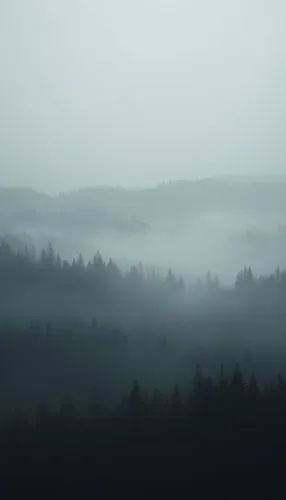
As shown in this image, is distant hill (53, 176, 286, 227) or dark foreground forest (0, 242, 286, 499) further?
distant hill (53, 176, 286, 227)

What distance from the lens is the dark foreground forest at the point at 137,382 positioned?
1420 cm

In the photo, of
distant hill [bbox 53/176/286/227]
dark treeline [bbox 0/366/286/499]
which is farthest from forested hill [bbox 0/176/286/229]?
dark treeline [bbox 0/366/286/499]

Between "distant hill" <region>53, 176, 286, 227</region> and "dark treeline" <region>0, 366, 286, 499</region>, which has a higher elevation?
"distant hill" <region>53, 176, 286, 227</region>

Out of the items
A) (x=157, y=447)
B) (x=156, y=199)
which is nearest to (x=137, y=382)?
(x=157, y=447)

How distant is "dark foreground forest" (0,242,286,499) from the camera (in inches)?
559

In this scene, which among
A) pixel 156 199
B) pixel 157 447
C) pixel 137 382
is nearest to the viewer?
pixel 157 447

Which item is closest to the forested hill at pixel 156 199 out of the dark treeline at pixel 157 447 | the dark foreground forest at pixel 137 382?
the dark foreground forest at pixel 137 382

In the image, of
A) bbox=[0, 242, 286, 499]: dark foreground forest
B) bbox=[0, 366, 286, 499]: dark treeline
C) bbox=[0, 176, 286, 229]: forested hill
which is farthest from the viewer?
bbox=[0, 176, 286, 229]: forested hill

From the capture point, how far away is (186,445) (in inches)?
579

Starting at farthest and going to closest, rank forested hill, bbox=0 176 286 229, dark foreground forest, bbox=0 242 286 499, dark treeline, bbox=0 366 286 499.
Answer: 1. forested hill, bbox=0 176 286 229
2. dark foreground forest, bbox=0 242 286 499
3. dark treeline, bbox=0 366 286 499

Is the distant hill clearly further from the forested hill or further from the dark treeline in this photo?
the dark treeline

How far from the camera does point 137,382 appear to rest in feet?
59.1

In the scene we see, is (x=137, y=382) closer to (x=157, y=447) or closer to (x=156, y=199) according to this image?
(x=157, y=447)

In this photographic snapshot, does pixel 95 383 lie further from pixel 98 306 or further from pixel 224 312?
pixel 224 312
